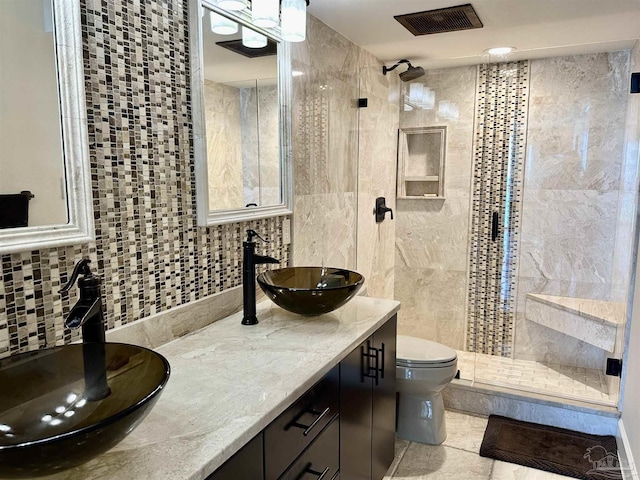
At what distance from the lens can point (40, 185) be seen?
1.21m

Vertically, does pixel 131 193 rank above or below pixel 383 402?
above

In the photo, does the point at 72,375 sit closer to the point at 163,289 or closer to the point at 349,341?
the point at 163,289

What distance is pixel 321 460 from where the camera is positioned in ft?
4.95

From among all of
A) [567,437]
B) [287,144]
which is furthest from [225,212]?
[567,437]

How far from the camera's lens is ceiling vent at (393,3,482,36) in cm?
228

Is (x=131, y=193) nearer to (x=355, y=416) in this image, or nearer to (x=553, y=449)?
(x=355, y=416)

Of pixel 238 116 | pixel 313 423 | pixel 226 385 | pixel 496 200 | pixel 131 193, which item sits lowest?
pixel 313 423

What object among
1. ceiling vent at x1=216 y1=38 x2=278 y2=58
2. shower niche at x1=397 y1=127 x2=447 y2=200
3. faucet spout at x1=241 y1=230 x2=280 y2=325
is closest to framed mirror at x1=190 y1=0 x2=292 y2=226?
ceiling vent at x1=216 y1=38 x2=278 y2=58

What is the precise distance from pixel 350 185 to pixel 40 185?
6.56 feet

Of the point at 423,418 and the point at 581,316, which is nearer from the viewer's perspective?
the point at 423,418

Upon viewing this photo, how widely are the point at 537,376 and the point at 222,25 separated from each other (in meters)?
2.86

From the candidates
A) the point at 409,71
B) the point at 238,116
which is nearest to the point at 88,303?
the point at 238,116

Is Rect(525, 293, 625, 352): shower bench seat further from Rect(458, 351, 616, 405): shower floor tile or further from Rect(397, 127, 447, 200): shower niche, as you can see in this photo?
Rect(397, 127, 447, 200): shower niche

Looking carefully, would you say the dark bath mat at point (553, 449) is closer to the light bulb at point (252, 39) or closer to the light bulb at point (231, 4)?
the light bulb at point (252, 39)
